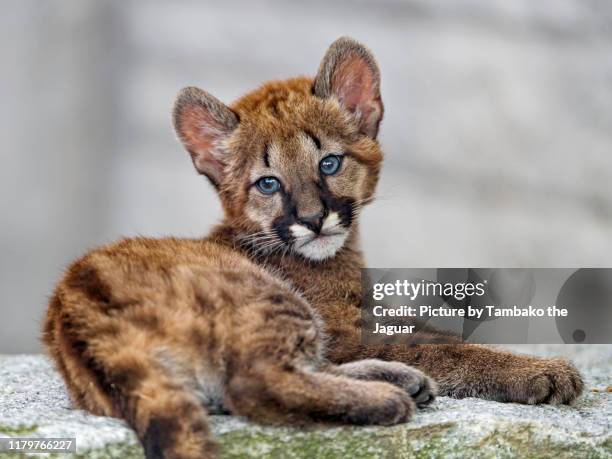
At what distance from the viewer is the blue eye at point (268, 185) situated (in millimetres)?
4688

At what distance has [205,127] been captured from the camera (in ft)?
16.3

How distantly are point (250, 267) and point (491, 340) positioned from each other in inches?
62.1

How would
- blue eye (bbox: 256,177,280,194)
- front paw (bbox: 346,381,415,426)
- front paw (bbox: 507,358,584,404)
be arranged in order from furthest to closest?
blue eye (bbox: 256,177,280,194)
front paw (bbox: 507,358,584,404)
front paw (bbox: 346,381,415,426)

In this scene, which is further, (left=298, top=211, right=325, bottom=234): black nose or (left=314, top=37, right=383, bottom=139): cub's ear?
(left=314, top=37, right=383, bottom=139): cub's ear

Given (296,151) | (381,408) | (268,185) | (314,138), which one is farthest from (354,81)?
(381,408)

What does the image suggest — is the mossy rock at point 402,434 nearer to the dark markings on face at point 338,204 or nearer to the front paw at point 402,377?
the front paw at point 402,377

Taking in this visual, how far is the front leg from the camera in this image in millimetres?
4305

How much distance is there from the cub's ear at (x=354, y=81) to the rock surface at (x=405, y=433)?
1.63 m

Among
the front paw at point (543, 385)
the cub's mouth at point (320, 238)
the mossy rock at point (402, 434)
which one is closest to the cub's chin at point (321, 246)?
the cub's mouth at point (320, 238)

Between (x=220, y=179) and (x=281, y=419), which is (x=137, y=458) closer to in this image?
(x=281, y=419)

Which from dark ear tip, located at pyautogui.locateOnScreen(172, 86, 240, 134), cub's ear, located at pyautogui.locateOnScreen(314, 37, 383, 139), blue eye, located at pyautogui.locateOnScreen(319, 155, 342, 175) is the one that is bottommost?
blue eye, located at pyautogui.locateOnScreen(319, 155, 342, 175)

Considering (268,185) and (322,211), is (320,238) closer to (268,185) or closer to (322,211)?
(322,211)

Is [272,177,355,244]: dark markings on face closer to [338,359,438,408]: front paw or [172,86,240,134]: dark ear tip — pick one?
[172,86,240,134]: dark ear tip

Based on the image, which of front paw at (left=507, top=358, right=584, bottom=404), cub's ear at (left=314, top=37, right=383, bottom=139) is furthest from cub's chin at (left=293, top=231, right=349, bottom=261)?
front paw at (left=507, top=358, right=584, bottom=404)
